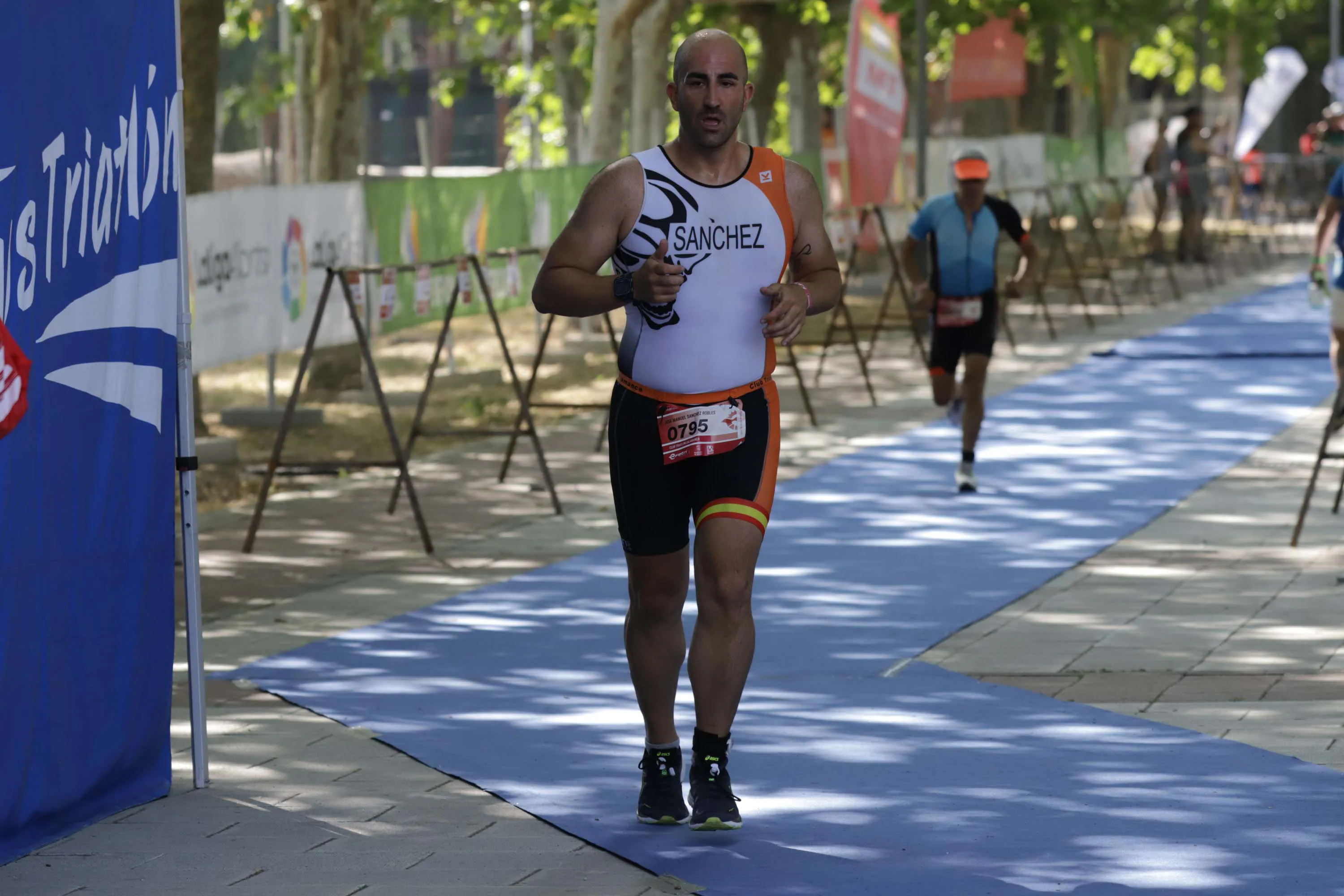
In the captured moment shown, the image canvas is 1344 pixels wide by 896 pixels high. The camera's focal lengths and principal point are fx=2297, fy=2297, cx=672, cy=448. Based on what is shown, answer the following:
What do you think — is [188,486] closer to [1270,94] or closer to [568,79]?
[568,79]

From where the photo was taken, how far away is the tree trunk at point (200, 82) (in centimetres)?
1475

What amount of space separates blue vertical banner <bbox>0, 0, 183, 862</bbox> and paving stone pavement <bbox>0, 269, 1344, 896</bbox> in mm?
219

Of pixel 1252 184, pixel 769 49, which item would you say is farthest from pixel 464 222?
pixel 1252 184

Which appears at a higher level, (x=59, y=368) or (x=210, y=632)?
(x=59, y=368)

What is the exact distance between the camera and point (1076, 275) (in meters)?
23.0

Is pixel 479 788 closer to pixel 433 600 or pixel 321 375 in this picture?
pixel 433 600

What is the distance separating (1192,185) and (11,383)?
1056 inches

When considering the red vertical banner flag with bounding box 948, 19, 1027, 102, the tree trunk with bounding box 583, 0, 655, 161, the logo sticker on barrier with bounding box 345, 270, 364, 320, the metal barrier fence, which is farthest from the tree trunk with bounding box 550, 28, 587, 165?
the logo sticker on barrier with bounding box 345, 270, 364, 320

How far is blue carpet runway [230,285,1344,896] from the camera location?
5.66 meters

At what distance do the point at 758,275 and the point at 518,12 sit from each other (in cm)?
3159

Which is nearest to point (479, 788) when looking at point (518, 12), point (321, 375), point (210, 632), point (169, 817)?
point (169, 817)

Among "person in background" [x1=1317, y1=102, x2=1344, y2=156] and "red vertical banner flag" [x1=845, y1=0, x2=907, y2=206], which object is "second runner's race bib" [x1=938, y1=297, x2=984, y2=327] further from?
"person in background" [x1=1317, y1=102, x2=1344, y2=156]

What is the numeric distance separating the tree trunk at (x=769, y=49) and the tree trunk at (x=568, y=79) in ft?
8.19

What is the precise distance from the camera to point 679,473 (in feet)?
19.6
